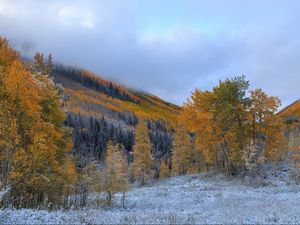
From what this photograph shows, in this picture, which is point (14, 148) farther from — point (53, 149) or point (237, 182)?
point (237, 182)

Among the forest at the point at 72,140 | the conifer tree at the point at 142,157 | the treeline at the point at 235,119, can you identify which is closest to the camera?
the forest at the point at 72,140

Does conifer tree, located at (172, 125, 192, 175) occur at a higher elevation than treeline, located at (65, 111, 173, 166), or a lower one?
lower

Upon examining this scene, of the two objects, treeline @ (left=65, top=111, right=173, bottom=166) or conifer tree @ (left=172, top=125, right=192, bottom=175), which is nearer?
conifer tree @ (left=172, top=125, right=192, bottom=175)

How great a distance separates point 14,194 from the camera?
20281mm

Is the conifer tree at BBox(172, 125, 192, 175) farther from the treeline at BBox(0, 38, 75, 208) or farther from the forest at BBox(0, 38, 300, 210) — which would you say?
the treeline at BBox(0, 38, 75, 208)

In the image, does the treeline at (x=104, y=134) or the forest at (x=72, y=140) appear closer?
the forest at (x=72, y=140)

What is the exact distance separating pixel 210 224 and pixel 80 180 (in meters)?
13.5

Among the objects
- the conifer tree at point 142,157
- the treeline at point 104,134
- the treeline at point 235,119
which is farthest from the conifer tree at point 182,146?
the treeline at point 104,134

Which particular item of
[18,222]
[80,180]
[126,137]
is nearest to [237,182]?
[80,180]

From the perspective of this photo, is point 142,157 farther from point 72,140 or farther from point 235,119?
point 72,140

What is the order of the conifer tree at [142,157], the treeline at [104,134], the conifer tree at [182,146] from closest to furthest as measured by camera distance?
the conifer tree at [142,157] → the conifer tree at [182,146] → the treeline at [104,134]

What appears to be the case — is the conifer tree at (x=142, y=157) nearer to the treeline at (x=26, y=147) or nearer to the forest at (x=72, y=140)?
the forest at (x=72, y=140)

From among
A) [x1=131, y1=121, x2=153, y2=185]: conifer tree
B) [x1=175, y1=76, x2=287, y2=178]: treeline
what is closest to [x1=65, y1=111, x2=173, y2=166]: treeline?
[x1=131, y1=121, x2=153, y2=185]: conifer tree

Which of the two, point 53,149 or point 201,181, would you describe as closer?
point 53,149
